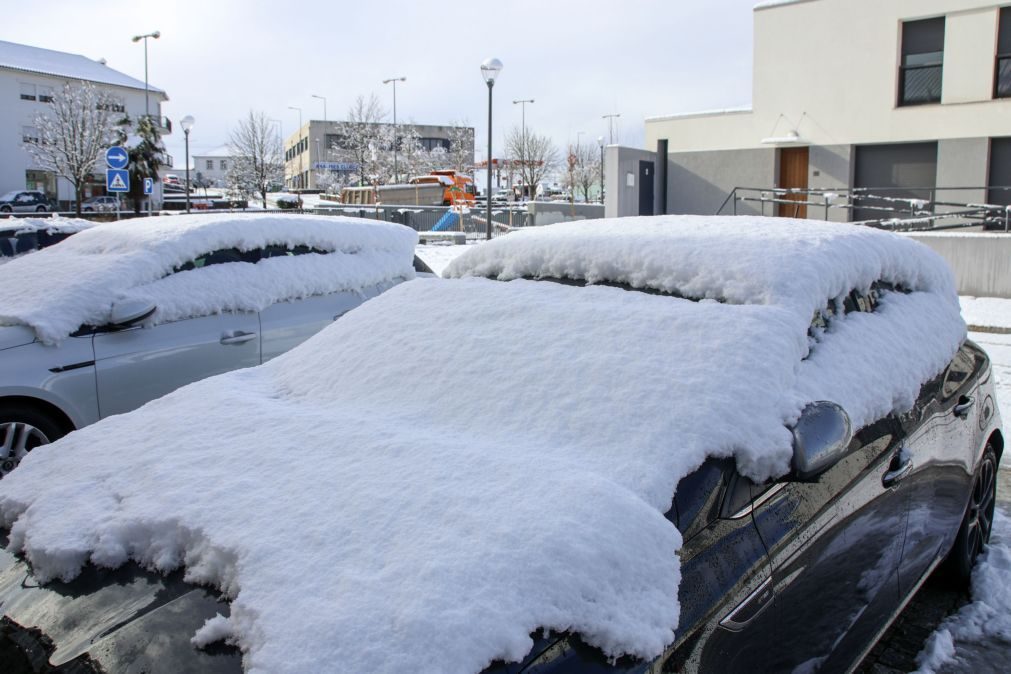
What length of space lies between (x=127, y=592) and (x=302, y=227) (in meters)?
4.69

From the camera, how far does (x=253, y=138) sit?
67.1 metres

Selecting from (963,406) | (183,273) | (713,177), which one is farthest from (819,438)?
(713,177)

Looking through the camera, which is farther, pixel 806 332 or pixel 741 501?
pixel 806 332

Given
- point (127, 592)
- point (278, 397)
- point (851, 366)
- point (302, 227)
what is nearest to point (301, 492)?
point (127, 592)

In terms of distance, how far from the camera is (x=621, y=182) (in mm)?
23875

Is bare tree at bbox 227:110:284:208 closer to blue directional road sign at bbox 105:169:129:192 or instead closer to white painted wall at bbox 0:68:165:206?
white painted wall at bbox 0:68:165:206

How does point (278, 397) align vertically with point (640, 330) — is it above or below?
below

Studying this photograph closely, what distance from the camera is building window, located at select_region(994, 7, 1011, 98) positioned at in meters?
21.0

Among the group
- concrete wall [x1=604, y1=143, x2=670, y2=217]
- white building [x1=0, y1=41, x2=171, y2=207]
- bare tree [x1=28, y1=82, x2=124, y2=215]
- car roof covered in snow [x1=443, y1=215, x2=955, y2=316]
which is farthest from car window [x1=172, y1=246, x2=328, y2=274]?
white building [x1=0, y1=41, x2=171, y2=207]

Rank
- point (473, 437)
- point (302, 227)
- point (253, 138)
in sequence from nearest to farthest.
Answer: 1. point (473, 437)
2. point (302, 227)
3. point (253, 138)

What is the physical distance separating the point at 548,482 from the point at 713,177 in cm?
2556

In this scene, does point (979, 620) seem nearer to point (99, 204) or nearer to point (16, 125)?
point (99, 204)

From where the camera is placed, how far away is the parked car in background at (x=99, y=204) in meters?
45.9

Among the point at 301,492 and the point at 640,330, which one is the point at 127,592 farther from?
the point at 640,330
